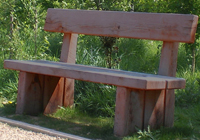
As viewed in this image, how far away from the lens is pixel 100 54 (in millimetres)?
6781

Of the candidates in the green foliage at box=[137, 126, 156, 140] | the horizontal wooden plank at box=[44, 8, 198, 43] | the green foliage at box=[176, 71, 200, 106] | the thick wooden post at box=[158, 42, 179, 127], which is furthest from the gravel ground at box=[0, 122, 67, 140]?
the green foliage at box=[176, 71, 200, 106]

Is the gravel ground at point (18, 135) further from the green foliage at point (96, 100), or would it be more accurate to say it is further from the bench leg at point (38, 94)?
the green foliage at point (96, 100)

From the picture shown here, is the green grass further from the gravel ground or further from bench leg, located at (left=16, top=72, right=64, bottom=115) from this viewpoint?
the gravel ground

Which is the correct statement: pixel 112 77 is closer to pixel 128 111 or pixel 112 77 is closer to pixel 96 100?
pixel 128 111

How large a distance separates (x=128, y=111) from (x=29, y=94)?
4.65 ft

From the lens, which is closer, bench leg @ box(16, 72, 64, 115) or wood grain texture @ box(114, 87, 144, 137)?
wood grain texture @ box(114, 87, 144, 137)

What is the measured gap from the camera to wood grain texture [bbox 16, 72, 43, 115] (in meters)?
4.72

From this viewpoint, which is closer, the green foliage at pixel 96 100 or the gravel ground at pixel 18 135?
the gravel ground at pixel 18 135

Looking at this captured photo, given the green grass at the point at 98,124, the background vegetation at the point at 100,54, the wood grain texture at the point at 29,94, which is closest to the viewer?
the green grass at the point at 98,124

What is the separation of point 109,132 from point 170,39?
3.67ft

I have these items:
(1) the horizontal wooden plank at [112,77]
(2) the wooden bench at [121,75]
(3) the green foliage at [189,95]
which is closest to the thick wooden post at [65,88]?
(2) the wooden bench at [121,75]

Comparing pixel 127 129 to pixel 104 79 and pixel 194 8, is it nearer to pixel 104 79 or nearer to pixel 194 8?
pixel 104 79

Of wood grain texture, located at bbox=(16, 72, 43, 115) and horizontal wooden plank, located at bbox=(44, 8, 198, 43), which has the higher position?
horizontal wooden plank, located at bbox=(44, 8, 198, 43)

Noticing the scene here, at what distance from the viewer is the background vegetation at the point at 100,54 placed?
5016 millimetres
